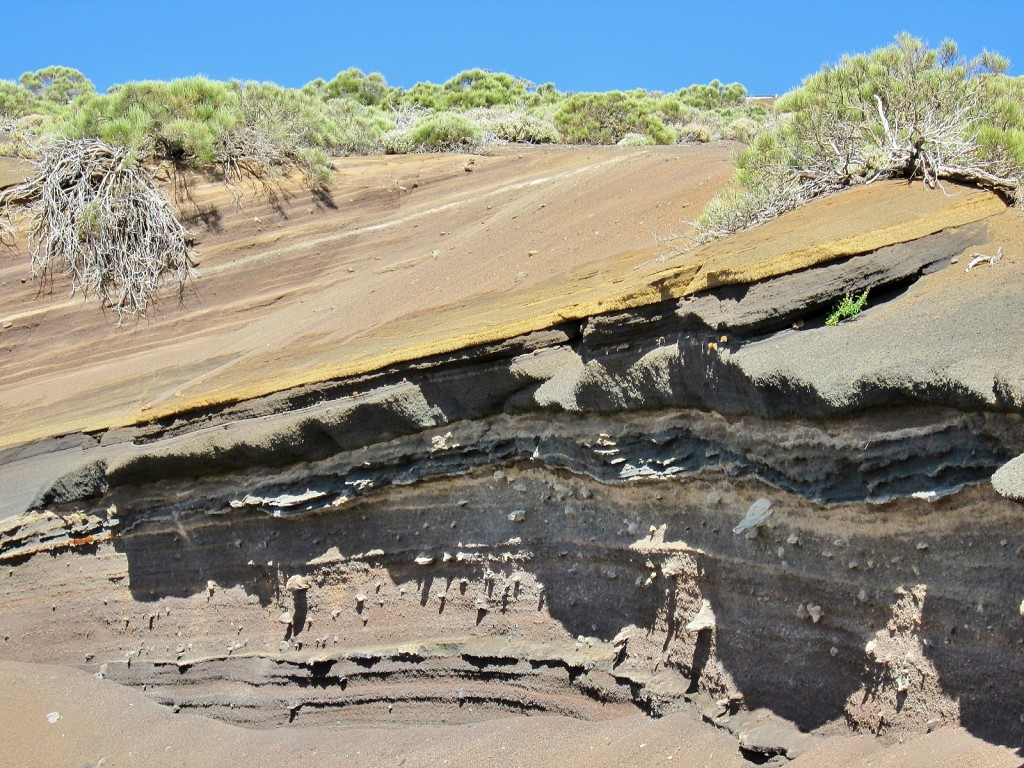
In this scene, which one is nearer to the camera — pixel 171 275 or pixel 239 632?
pixel 239 632

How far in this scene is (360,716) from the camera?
714 centimetres

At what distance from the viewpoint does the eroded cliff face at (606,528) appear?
4348 millimetres

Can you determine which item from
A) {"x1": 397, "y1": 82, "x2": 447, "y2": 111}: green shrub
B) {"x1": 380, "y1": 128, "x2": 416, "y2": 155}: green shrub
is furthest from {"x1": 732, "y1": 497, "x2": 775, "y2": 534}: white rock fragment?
{"x1": 397, "y1": 82, "x2": 447, "y2": 111}: green shrub

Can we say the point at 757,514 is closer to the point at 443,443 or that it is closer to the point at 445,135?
the point at 443,443

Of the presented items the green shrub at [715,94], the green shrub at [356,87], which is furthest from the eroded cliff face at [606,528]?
the green shrub at [715,94]

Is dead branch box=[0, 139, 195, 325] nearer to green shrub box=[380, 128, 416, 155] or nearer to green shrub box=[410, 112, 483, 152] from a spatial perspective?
green shrub box=[380, 128, 416, 155]

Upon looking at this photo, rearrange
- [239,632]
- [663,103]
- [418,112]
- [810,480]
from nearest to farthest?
[810,480] → [239,632] → [418,112] → [663,103]

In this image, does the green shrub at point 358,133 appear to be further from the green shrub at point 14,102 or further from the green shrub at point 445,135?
the green shrub at point 14,102

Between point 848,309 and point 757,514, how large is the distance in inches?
45.2

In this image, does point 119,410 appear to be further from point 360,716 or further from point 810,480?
point 810,480

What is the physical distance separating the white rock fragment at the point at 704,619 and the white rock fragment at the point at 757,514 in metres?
0.62

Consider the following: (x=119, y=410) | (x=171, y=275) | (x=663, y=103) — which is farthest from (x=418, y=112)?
(x=119, y=410)

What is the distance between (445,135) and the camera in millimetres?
13547

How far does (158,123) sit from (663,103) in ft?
44.2
